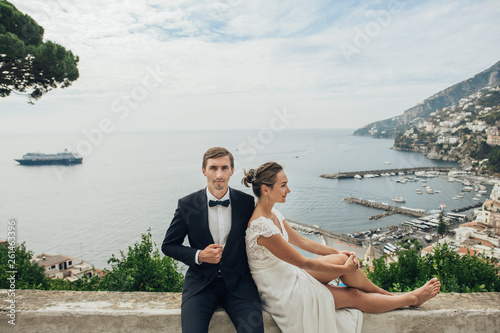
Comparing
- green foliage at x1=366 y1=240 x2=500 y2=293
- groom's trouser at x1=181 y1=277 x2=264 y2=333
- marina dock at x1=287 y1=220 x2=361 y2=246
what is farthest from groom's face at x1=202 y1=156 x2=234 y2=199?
marina dock at x1=287 y1=220 x2=361 y2=246

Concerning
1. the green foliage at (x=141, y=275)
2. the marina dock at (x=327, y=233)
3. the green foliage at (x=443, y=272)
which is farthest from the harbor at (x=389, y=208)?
→ the green foliage at (x=141, y=275)

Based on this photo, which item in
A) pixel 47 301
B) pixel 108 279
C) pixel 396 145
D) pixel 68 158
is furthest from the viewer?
pixel 396 145

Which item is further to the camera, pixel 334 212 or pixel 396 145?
pixel 396 145

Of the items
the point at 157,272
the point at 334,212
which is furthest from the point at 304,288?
the point at 334,212

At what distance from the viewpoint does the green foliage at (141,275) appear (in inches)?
168

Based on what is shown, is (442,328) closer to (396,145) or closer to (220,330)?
(220,330)

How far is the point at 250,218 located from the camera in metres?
1.84

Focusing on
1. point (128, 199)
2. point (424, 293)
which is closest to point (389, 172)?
point (128, 199)

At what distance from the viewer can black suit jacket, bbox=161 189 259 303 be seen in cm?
172

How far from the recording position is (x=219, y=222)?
1.81 m

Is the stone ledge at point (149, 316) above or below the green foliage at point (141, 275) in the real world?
above

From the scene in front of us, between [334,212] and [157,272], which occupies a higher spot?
[157,272]

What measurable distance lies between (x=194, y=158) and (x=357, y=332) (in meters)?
70.3

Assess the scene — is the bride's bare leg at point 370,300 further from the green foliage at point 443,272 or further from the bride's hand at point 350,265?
the green foliage at point 443,272
